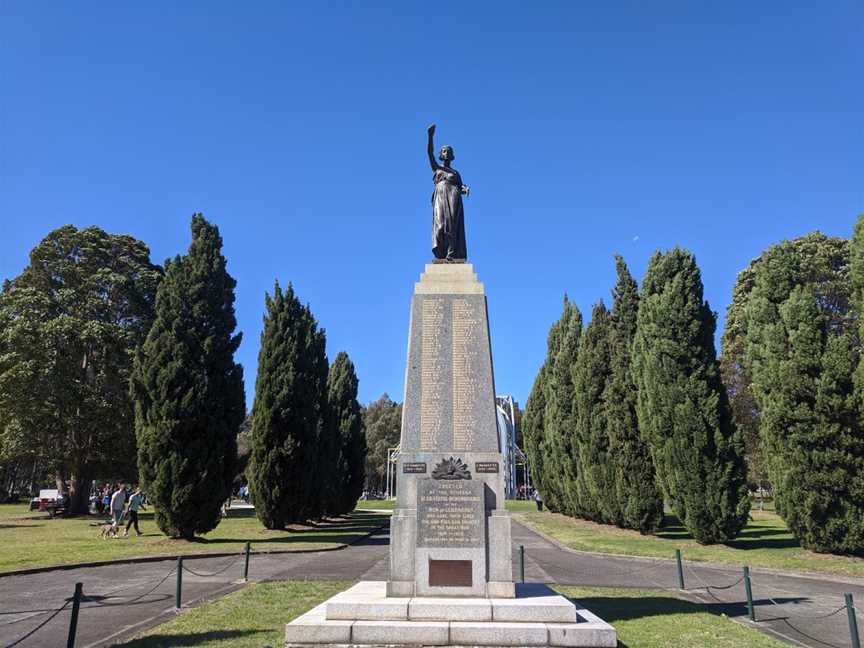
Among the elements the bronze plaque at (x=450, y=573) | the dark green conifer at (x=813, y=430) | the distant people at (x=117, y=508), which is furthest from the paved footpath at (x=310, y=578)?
the distant people at (x=117, y=508)

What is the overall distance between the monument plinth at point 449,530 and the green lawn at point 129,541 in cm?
1118

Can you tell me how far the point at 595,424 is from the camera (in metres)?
28.8

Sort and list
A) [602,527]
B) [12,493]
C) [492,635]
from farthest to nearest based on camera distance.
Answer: [12,493]
[602,527]
[492,635]

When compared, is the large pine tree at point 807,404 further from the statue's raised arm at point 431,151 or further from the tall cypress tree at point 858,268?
the statue's raised arm at point 431,151

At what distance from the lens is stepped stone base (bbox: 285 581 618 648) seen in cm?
723

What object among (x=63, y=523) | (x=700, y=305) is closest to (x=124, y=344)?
(x=63, y=523)

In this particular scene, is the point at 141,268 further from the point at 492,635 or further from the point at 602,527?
the point at 492,635

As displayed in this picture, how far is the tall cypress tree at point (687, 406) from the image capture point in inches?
798

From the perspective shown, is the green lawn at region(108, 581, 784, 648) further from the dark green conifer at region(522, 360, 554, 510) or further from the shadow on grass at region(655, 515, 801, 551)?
the dark green conifer at region(522, 360, 554, 510)

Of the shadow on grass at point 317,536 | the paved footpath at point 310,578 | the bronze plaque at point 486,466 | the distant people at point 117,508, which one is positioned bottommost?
the shadow on grass at point 317,536

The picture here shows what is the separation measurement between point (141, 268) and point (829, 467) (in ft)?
118

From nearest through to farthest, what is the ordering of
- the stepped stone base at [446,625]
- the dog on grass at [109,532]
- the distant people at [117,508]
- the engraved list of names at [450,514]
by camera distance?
the stepped stone base at [446,625], the engraved list of names at [450,514], the dog on grass at [109,532], the distant people at [117,508]

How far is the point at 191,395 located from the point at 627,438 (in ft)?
60.1

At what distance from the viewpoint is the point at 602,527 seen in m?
29.6
